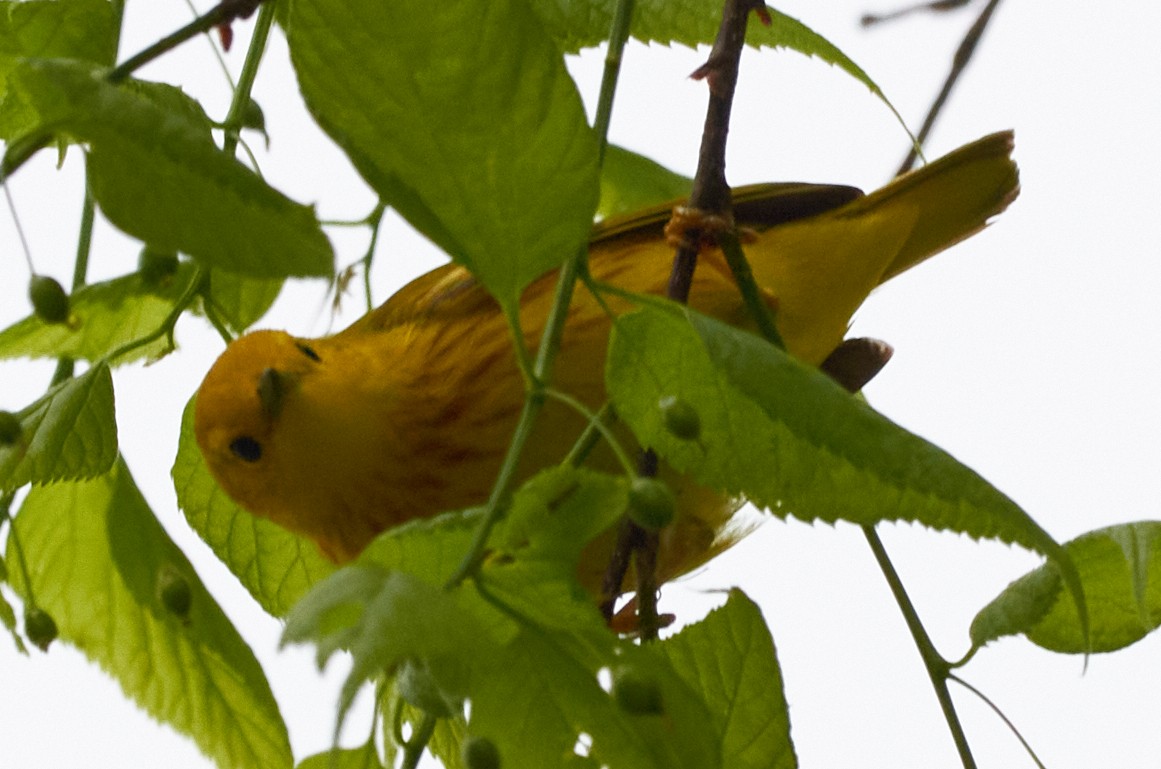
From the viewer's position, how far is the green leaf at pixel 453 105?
0.66 m

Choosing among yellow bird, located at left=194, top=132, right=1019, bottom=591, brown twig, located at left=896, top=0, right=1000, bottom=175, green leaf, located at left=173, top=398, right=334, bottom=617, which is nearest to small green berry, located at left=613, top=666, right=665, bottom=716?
green leaf, located at left=173, top=398, right=334, bottom=617

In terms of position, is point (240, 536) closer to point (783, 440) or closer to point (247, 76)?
point (247, 76)

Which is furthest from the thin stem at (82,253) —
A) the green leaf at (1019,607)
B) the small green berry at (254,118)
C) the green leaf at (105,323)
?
the green leaf at (1019,607)

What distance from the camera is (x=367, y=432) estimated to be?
1596 millimetres

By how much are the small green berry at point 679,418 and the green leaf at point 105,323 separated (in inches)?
15.3

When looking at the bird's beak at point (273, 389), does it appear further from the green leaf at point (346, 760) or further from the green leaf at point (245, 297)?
the green leaf at point (346, 760)

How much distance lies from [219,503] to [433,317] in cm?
47

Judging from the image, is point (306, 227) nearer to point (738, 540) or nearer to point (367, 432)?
point (367, 432)

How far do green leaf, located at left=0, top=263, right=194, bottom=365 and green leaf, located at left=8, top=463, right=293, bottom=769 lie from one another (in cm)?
11

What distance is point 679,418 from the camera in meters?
0.71

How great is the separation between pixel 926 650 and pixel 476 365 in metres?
0.87

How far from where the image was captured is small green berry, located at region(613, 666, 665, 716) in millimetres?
642

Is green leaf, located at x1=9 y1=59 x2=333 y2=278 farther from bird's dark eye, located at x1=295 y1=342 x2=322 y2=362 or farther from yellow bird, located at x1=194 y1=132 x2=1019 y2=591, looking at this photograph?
bird's dark eye, located at x1=295 y1=342 x2=322 y2=362

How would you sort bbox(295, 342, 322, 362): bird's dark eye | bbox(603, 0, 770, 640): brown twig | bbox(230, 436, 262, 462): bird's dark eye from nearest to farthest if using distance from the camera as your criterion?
bbox(603, 0, 770, 640): brown twig
bbox(230, 436, 262, 462): bird's dark eye
bbox(295, 342, 322, 362): bird's dark eye
